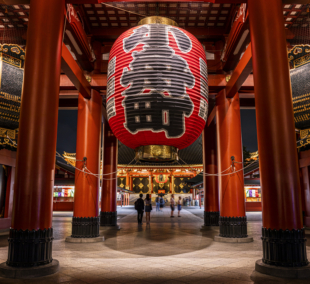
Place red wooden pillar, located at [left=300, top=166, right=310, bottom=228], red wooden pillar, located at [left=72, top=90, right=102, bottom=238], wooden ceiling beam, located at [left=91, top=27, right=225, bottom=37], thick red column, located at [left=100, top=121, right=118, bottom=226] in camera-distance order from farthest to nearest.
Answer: thick red column, located at [left=100, top=121, right=118, bottom=226], red wooden pillar, located at [left=300, top=166, right=310, bottom=228], wooden ceiling beam, located at [left=91, top=27, right=225, bottom=37], red wooden pillar, located at [left=72, top=90, right=102, bottom=238]

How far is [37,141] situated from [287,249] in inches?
151

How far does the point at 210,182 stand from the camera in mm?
11086

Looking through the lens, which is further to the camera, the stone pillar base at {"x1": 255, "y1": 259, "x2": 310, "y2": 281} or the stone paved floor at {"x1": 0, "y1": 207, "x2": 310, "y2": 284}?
the stone paved floor at {"x1": 0, "y1": 207, "x2": 310, "y2": 284}

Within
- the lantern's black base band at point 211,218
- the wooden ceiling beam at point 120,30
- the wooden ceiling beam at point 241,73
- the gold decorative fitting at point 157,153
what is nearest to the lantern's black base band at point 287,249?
the gold decorative fitting at point 157,153

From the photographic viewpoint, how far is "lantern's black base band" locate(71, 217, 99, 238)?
6953mm

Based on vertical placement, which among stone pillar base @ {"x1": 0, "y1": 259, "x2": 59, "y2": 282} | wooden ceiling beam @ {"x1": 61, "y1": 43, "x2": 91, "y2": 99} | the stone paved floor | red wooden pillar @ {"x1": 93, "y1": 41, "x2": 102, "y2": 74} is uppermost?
red wooden pillar @ {"x1": 93, "y1": 41, "x2": 102, "y2": 74}

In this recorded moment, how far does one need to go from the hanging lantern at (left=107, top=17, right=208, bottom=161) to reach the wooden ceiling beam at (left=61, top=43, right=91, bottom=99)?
7.58 feet

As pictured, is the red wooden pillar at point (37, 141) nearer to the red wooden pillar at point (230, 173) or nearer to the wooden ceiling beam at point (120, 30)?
the wooden ceiling beam at point (120, 30)

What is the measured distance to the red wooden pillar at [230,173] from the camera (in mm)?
6969

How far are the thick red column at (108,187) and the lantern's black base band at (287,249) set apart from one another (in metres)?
7.48

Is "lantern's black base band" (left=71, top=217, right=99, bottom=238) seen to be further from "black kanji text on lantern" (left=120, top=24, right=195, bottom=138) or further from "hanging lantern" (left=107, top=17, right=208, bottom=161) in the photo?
"black kanji text on lantern" (left=120, top=24, right=195, bottom=138)

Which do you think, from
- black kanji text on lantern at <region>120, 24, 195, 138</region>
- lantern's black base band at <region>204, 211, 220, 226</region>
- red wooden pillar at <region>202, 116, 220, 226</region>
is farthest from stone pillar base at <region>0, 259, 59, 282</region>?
lantern's black base band at <region>204, 211, 220, 226</region>

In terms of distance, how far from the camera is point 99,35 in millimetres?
7617

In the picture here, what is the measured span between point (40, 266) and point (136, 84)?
2.84m
